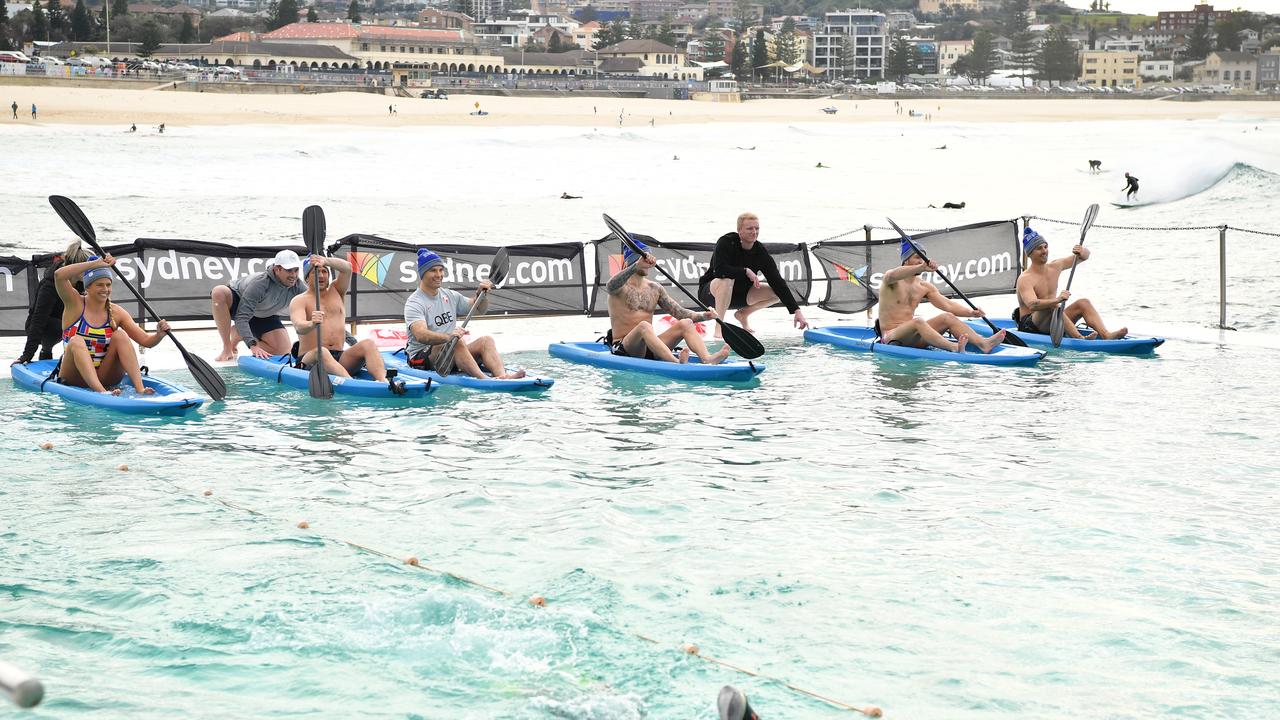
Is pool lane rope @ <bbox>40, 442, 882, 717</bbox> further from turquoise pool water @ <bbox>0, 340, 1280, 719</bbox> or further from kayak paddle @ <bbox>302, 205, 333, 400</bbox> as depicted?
kayak paddle @ <bbox>302, 205, 333, 400</bbox>

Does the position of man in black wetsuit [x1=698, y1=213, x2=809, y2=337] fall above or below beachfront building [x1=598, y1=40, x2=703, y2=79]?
below

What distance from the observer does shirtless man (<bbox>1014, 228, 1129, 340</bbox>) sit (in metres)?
14.9

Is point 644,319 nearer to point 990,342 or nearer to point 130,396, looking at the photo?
point 990,342

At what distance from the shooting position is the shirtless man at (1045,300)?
14.9 metres

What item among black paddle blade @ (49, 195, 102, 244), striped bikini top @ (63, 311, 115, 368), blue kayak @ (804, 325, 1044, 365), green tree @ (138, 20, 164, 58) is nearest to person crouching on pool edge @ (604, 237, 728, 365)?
blue kayak @ (804, 325, 1044, 365)

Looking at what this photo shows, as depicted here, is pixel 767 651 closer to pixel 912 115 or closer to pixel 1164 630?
pixel 1164 630

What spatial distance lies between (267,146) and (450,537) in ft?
137

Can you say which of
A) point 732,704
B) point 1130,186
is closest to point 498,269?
point 732,704

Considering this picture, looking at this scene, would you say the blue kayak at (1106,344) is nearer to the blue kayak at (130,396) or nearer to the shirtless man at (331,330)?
the shirtless man at (331,330)

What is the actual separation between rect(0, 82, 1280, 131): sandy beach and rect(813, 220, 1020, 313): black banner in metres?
44.6

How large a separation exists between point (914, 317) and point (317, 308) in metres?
6.46

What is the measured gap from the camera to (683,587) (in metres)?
7.34

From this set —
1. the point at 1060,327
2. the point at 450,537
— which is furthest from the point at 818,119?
the point at 450,537

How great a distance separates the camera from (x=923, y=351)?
14.6 meters
